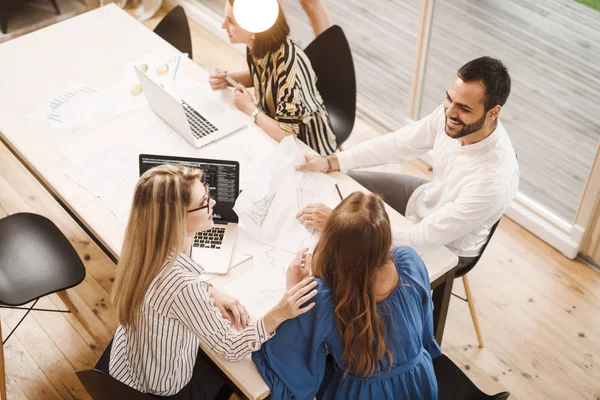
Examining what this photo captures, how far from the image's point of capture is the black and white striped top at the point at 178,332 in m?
1.92

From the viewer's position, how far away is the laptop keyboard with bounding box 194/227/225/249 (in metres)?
2.32

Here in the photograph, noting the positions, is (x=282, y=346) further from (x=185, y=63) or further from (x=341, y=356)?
(x=185, y=63)

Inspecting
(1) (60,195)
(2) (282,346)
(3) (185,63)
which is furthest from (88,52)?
(2) (282,346)

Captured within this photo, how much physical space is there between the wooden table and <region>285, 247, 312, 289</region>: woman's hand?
23 centimetres

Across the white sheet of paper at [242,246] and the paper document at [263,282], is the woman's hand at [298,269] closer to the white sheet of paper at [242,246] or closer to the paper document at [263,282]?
the paper document at [263,282]

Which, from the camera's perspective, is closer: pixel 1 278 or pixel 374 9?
pixel 1 278

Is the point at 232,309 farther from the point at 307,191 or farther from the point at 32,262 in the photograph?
the point at 32,262

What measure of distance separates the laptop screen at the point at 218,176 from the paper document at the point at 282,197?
0.14 ft

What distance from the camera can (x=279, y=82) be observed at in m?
2.81

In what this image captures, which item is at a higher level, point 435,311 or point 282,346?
point 282,346

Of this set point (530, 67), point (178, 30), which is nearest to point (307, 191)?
point (178, 30)

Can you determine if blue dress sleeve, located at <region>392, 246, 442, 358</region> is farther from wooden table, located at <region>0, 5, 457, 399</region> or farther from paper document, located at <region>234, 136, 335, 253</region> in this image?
paper document, located at <region>234, 136, 335, 253</region>

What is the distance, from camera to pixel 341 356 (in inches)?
76.4

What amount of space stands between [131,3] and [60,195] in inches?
112
